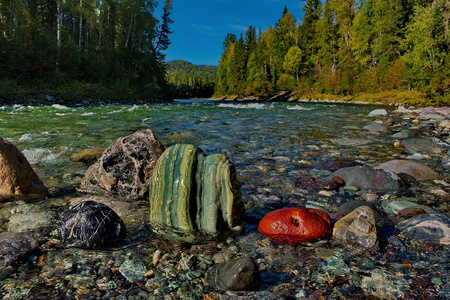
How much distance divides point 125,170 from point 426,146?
6399 mm

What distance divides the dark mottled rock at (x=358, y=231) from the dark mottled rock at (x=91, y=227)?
196cm

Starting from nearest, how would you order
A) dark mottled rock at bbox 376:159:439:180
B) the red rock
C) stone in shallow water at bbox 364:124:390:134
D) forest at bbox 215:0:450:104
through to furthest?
the red rock
dark mottled rock at bbox 376:159:439:180
stone in shallow water at bbox 364:124:390:134
forest at bbox 215:0:450:104

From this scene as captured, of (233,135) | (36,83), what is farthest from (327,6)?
(233,135)

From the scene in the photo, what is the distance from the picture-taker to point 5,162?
10.8ft

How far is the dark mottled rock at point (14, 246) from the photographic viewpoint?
6.28 ft

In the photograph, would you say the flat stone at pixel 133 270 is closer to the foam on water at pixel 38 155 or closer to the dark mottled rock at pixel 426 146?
the foam on water at pixel 38 155

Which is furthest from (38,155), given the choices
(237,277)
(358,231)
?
(358,231)

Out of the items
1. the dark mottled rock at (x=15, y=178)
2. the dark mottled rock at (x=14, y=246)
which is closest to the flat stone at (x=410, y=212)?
the dark mottled rock at (x=14, y=246)

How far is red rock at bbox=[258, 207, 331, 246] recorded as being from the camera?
7.79 ft

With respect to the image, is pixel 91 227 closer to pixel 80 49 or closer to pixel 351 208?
pixel 351 208

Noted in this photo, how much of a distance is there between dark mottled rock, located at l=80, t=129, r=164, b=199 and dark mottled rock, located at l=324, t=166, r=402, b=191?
8.90 feet

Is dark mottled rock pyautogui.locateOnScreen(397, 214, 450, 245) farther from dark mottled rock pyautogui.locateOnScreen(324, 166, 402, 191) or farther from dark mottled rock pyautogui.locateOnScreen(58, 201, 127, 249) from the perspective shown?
dark mottled rock pyautogui.locateOnScreen(58, 201, 127, 249)

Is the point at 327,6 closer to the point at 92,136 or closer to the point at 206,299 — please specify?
the point at 92,136

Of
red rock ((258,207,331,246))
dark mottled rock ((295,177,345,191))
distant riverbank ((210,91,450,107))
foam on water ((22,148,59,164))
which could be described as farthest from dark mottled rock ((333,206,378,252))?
distant riverbank ((210,91,450,107))
